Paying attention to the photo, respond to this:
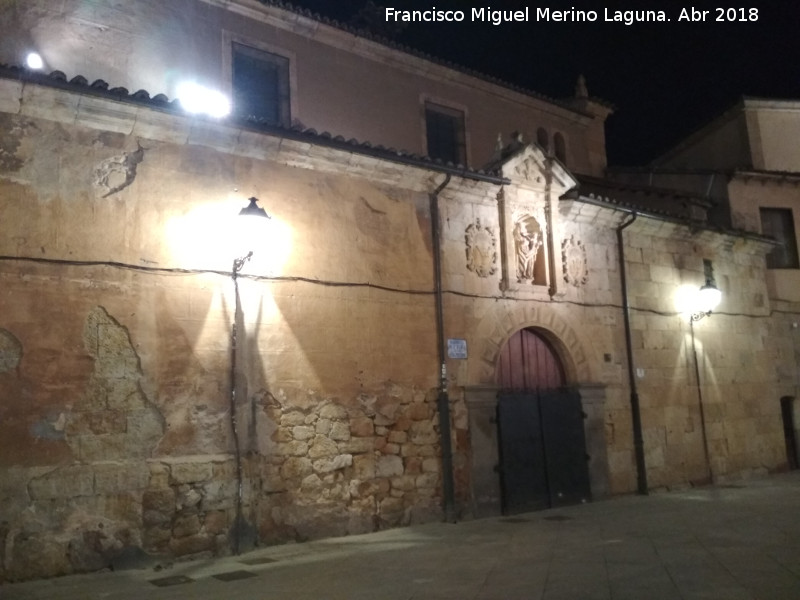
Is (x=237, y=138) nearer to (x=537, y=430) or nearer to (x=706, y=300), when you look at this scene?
(x=537, y=430)

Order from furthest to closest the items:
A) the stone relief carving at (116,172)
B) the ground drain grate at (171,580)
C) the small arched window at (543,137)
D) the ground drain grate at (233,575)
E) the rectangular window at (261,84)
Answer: the small arched window at (543,137)
the rectangular window at (261,84)
the stone relief carving at (116,172)
the ground drain grate at (233,575)
the ground drain grate at (171,580)

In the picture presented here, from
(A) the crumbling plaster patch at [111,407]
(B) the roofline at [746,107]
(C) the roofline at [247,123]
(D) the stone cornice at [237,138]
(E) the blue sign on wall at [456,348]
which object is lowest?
(A) the crumbling plaster patch at [111,407]

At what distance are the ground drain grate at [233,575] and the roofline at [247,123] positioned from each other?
4.57 m

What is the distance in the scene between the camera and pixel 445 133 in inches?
578

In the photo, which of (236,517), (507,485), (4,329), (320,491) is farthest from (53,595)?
(507,485)

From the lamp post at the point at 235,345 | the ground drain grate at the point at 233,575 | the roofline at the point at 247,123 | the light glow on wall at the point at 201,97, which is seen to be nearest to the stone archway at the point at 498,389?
the roofline at the point at 247,123

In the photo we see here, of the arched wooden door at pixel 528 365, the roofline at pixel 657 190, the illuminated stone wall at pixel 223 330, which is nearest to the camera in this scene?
the illuminated stone wall at pixel 223 330

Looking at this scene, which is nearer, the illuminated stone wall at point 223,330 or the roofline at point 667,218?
the illuminated stone wall at point 223,330

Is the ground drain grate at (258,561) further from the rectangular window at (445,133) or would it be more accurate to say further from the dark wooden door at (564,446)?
the rectangular window at (445,133)

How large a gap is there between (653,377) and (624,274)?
1.84m

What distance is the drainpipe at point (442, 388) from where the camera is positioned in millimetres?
8555

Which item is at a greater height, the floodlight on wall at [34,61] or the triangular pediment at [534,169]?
the floodlight on wall at [34,61]

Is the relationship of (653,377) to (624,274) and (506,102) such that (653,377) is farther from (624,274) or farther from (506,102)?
(506,102)

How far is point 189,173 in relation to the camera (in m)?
7.32
